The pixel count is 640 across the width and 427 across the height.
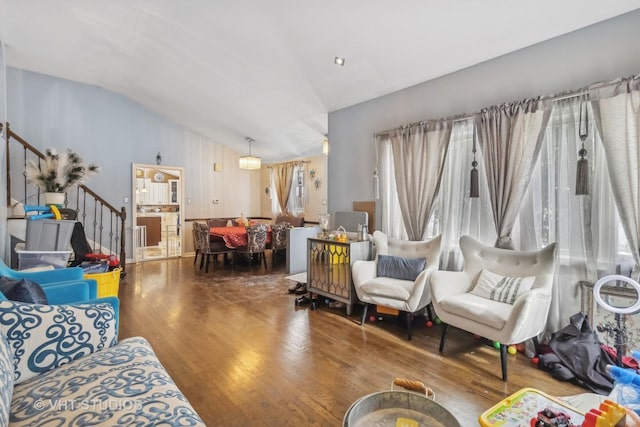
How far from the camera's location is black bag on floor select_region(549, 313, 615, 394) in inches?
82.7

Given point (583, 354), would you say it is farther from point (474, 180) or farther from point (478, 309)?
point (474, 180)

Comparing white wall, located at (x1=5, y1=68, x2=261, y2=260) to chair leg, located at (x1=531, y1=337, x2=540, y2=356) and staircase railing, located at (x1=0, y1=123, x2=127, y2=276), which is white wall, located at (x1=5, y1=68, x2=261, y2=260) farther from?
chair leg, located at (x1=531, y1=337, x2=540, y2=356)

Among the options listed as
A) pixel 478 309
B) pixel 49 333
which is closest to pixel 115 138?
pixel 49 333

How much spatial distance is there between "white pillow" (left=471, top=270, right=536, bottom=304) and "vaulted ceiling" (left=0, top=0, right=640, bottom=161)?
202 cm

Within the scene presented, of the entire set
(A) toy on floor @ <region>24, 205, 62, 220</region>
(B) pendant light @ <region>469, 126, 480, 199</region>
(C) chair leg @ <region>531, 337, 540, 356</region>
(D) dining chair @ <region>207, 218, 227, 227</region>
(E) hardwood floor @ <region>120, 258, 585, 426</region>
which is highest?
(B) pendant light @ <region>469, 126, 480, 199</region>

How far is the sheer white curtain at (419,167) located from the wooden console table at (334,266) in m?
0.61

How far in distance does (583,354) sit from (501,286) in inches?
25.8

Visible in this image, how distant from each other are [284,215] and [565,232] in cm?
571

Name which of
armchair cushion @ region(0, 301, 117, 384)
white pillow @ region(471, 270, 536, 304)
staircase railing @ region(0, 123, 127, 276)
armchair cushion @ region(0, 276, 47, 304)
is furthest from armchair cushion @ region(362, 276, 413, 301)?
staircase railing @ region(0, 123, 127, 276)

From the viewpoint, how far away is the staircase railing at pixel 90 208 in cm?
518

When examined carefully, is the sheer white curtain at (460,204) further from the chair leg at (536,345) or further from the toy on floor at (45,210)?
the toy on floor at (45,210)

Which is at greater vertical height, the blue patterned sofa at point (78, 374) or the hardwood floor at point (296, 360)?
the blue patterned sofa at point (78, 374)

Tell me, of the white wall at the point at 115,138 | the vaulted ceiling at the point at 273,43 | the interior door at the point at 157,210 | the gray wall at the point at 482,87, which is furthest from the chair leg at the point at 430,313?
the white wall at the point at 115,138

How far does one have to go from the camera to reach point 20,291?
1629 millimetres
